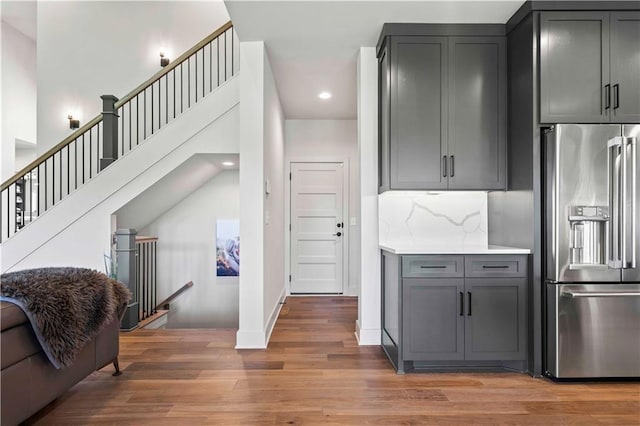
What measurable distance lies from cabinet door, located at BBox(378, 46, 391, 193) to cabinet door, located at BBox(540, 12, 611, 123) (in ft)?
3.65

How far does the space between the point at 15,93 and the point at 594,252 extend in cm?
835

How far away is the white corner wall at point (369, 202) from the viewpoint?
338 cm

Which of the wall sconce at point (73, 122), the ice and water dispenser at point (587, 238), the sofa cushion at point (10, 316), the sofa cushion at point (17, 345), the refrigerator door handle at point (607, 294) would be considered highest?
the wall sconce at point (73, 122)

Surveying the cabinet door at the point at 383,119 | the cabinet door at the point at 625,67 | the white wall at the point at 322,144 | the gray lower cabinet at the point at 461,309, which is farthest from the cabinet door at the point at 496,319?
the white wall at the point at 322,144

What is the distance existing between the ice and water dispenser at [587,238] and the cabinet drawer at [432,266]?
75 centimetres

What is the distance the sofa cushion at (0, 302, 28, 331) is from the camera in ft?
5.66

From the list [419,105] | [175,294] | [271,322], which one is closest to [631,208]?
[419,105]

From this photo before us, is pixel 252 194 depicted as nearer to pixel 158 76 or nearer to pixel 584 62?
pixel 158 76

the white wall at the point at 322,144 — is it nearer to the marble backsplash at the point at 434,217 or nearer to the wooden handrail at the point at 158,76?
the wooden handrail at the point at 158,76

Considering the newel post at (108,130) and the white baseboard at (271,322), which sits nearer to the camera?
the white baseboard at (271,322)

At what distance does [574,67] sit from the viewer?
8.73ft

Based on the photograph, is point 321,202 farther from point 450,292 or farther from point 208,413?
point 208,413

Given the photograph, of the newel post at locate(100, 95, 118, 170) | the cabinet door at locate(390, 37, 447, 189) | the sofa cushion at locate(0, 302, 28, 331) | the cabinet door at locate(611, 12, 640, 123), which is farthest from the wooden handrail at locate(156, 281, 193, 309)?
the cabinet door at locate(611, 12, 640, 123)

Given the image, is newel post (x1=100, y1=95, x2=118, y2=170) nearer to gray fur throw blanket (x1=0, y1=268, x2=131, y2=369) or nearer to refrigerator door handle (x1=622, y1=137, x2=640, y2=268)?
gray fur throw blanket (x1=0, y1=268, x2=131, y2=369)
